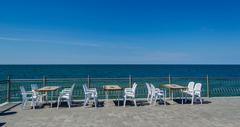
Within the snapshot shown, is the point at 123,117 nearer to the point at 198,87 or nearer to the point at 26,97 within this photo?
the point at 26,97

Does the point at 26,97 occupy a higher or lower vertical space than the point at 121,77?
lower

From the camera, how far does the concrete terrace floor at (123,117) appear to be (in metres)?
4.95

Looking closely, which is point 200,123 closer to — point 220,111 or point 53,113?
point 220,111

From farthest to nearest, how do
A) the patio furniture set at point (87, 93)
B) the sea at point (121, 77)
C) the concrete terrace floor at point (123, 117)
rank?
the sea at point (121, 77) → the patio furniture set at point (87, 93) → the concrete terrace floor at point (123, 117)

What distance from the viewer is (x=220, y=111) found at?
647 centimetres

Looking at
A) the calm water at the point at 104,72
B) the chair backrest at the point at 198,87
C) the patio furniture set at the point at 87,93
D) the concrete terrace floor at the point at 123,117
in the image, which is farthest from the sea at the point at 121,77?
the concrete terrace floor at the point at 123,117

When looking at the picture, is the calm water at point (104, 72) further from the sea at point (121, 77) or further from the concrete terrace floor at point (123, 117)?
the concrete terrace floor at point (123, 117)

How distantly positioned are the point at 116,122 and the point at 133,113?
117cm

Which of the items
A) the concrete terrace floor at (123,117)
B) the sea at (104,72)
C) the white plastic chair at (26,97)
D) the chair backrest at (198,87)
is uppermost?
the chair backrest at (198,87)

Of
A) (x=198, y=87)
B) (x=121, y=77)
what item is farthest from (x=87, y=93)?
(x=121, y=77)

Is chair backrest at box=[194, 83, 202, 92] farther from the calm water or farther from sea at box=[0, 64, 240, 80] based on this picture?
the calm water

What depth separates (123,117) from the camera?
567 centimetres

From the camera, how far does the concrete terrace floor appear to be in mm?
4953

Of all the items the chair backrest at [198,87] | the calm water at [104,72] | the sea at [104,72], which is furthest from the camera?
the calm water at [104,72]
